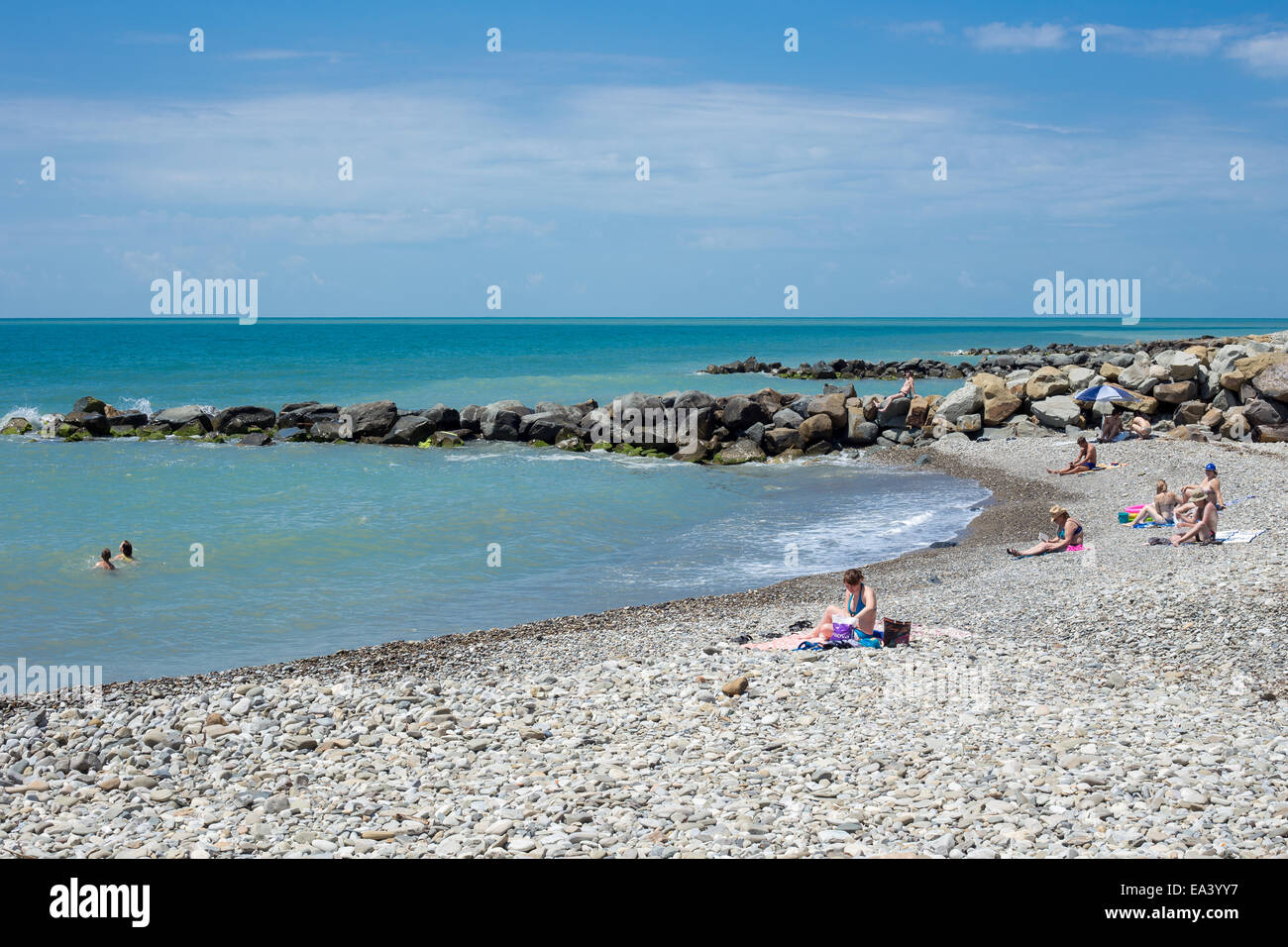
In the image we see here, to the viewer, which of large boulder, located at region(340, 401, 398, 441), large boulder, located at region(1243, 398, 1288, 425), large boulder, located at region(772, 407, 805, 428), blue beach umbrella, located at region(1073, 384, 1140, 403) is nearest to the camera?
large boulder, located at region(1243, 398, 1288, 425)

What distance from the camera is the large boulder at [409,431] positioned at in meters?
35.2

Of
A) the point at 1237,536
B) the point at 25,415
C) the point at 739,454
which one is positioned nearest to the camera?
the point at 1237,536

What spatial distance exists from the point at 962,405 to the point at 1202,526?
17.5 meters

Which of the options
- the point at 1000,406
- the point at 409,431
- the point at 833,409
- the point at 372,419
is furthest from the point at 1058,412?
the point at 372,419

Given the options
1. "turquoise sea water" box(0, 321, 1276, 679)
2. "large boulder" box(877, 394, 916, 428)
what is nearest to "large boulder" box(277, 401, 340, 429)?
"turquoise sea water" box(0, 321, 1276, 679)

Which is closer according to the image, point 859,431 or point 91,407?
point 859,431

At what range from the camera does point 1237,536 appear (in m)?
15.7

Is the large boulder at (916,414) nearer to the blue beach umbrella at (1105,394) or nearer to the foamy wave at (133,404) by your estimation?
the blue beach umbrella at (1105,394)

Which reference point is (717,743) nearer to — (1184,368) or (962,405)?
(962,405)

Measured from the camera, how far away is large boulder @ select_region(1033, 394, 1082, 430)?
3155 centimetres

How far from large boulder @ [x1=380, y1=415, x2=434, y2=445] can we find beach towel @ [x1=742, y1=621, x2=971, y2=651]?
2550 cm

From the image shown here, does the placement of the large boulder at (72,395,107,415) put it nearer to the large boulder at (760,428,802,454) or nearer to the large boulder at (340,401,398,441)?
the large boulder at (340,401,398,441)

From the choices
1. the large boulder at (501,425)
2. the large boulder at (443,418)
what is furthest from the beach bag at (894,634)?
the large boulder at (443,418)
